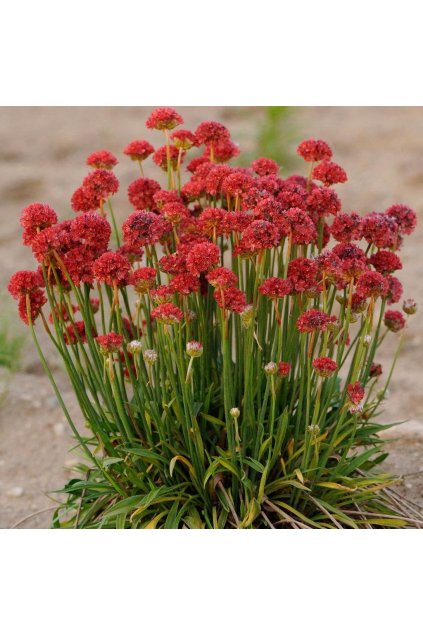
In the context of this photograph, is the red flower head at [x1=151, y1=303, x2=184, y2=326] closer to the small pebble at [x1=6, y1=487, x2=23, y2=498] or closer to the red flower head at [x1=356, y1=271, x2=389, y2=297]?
the red flower head at [x1=356, y1=271, x2=389, y2=297]

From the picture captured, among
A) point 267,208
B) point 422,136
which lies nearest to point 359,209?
point 422,136

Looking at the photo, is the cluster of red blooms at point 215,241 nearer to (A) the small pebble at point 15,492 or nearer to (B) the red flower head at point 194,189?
(B) the red flower head at point 194,189

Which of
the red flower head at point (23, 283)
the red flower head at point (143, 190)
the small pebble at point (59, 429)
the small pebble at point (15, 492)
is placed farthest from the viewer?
the small pebble at point (59, 429)

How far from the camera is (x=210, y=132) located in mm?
2041

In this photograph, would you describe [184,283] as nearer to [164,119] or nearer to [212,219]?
[212,219]

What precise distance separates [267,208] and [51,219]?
1.65ft

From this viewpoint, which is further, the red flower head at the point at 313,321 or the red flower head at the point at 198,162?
the red flower head at the point at 198,162

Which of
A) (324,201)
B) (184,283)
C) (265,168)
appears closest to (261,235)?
(184,283)

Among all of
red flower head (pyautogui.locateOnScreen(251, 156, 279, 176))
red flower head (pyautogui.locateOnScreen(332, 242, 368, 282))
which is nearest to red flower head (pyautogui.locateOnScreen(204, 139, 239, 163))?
red flower head (pyautogui.locateOnScreen(251, 156, 279, 176))

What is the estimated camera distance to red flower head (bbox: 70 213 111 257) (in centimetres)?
185

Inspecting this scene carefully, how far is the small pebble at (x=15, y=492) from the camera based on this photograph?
113 inches

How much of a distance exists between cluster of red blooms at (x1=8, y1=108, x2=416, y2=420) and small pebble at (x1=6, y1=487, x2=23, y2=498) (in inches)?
41.4

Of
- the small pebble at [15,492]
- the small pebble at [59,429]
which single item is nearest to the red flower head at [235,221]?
the small pebble at [15,492]

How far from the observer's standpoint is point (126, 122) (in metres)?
6.98
